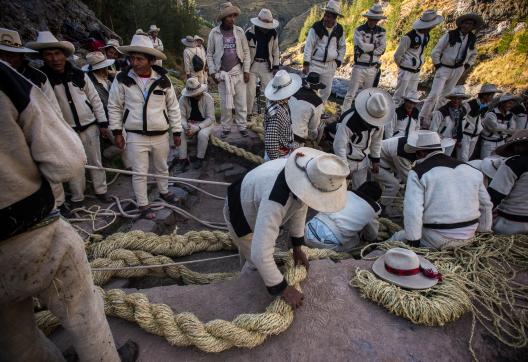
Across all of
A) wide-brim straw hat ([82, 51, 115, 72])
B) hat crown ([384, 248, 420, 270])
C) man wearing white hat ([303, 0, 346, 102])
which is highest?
man wearing white hat ([303, 0, 346, 102])

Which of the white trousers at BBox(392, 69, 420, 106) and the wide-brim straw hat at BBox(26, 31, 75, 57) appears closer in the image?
the wide-brim straw hat at BBox(26, 31, 75, 57)

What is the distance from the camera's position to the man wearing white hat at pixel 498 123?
20.8ft

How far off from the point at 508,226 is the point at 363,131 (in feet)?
6.87

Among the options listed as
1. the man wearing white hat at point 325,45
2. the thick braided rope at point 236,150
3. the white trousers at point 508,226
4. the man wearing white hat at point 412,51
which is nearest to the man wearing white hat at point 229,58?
the thick braided rope at point 236,150

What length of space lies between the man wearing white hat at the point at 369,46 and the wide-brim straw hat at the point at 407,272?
525 centimetres

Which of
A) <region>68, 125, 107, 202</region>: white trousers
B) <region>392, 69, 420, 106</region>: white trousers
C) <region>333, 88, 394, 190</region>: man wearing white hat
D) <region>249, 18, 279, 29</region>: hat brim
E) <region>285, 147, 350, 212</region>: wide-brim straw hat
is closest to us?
<region>285, 147, 350, 212</region>: wide-brim straw hat

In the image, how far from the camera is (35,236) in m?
1.31

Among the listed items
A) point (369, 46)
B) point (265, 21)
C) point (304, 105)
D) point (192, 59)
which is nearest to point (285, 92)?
point (304, 105)

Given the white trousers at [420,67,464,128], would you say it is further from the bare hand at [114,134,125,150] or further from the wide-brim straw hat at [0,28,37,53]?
the wide-brim straw hat at [0,28,37,53]

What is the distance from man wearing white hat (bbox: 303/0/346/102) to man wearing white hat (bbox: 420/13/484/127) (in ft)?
6.92

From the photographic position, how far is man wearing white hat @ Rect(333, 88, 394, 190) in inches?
167

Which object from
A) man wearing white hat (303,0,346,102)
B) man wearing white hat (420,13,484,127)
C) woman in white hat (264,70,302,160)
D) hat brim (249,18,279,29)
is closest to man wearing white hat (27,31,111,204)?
woman in white hat (264,70,302,160)

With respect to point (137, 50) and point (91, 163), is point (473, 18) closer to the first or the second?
point (137, 50)

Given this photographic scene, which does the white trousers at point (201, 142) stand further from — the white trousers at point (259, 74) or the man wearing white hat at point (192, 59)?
the man wearing white hat at point (192, 59)
